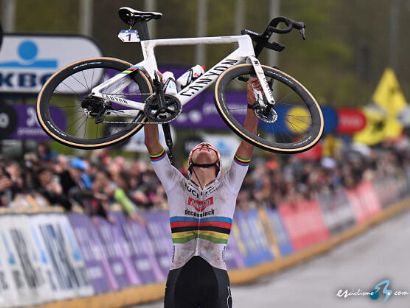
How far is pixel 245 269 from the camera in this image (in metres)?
24.8

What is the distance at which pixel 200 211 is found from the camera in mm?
9750

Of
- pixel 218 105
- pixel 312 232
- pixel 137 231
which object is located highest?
pixel 218 105

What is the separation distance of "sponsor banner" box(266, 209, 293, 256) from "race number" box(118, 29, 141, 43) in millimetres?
17137

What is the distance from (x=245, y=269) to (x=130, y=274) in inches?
252

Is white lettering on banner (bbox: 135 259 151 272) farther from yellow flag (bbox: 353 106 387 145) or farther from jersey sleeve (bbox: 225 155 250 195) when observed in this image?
yellow flag (bbox: 353 106 387 145)

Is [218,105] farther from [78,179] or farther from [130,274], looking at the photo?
[130,274]

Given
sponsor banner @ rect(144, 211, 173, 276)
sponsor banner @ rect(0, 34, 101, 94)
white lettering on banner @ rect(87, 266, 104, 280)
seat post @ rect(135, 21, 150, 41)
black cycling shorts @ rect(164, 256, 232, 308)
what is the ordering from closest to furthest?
1. black cycling shorts @ rect(164, 256, 232, 308)
2. seat post @ rect(135, 21, 150, 41)
3. sponsor banner @ rect(0, 34, 101, 94)
4. white lettering on banner @ rect(87, 266, 104, 280)
5. sponsor banner @ rect(144, 211, 173, 276)

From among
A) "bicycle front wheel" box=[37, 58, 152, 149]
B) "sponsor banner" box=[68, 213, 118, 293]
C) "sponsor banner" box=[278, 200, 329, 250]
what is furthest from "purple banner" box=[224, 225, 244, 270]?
"bicycle front wheel" box=[37, 58, 152, 149]

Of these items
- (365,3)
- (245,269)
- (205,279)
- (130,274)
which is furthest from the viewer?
(365,3)

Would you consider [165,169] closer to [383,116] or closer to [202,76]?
[202,76]

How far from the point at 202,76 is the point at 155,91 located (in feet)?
1.33

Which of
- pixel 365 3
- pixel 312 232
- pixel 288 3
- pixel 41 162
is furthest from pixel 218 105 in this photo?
pixel 365 3

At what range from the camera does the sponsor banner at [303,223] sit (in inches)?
1136

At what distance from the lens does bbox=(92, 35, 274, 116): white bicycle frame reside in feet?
32.3
